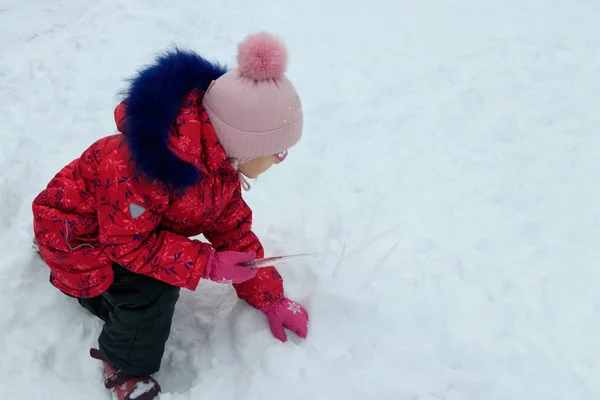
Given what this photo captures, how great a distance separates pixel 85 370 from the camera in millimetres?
2137

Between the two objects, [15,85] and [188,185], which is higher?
[188,185]

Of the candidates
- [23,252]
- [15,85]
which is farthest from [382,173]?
[15,85]

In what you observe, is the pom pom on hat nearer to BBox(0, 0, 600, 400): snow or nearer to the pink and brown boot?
BBox(0, 0, 600, 400): snow

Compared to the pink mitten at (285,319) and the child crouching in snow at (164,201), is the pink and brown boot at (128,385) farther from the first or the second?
the pink mitten at (285,319)

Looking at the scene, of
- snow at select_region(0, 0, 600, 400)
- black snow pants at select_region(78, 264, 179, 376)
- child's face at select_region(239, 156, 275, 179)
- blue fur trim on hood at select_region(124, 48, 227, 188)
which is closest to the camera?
blue fur trim on hood at select_region(124, 48, 227, 188)

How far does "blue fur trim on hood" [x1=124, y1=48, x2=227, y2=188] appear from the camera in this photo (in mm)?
1589

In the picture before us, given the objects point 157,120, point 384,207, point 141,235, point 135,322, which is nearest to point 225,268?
point 141,235

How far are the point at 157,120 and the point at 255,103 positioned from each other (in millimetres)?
314

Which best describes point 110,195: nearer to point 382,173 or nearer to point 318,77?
point 382,173

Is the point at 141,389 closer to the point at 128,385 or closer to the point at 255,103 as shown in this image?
the point at 128,385

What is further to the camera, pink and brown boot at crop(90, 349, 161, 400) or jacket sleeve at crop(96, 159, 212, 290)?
pink and brown boot at crop(90, 349, 161, 400)

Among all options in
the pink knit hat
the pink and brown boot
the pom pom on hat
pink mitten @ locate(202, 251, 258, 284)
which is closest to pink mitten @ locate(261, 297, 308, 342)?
pink mitten @ locate(202, 251, 258, 284)

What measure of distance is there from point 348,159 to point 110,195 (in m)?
2.06

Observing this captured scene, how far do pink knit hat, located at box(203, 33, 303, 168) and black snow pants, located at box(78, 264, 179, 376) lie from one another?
2.21 feet
